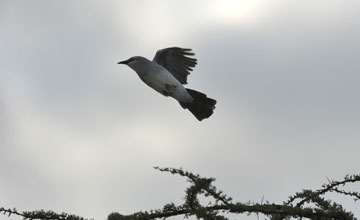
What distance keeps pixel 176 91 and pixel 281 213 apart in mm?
5012

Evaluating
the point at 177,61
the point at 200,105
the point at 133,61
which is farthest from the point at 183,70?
the point at 133,61

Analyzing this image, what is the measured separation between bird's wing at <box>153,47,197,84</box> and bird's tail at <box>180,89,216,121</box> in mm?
316

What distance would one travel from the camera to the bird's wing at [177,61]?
33.8 ft

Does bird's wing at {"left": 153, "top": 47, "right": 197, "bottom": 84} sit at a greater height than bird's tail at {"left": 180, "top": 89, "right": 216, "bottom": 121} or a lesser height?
greater

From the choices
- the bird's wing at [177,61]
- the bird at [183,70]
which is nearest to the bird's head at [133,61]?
the bird at [183,70]

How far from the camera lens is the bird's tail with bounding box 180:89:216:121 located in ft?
33.2

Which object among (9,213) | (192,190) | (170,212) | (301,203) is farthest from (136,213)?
(301,203)

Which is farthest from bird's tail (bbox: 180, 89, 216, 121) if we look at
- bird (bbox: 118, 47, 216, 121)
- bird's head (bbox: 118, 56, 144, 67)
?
bird's head (bbox: 118, 56, 144, 67)

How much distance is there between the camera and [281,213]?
427 centimetres

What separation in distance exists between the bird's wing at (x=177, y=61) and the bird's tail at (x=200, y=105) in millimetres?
316

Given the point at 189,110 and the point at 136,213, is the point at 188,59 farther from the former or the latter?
the point at 136,213

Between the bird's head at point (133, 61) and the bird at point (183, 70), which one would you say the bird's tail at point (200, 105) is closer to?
the bird at point (183, 70)

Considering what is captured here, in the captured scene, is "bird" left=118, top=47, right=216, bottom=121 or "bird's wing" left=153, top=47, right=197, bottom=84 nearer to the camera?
"bird" left=118, top=47, right=216, bottom=121

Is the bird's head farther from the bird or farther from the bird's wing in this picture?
the bird's wing
